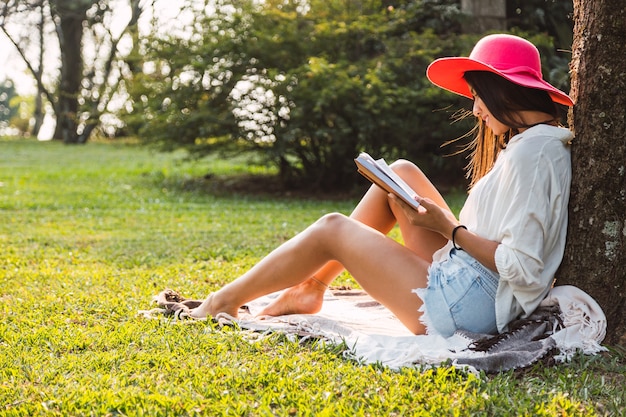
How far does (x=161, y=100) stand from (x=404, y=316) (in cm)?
665

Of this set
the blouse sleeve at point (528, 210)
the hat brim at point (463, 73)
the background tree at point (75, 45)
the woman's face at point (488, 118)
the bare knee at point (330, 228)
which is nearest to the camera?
the blouse sleeve at point (528, 210)

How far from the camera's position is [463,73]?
3346mm

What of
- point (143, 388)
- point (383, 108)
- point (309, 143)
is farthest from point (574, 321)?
point (309, 143)

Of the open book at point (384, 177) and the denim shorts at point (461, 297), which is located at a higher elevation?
the open book at point (384, 177)

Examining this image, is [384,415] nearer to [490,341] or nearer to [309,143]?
[490,341]

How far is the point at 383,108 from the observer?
8.84 m

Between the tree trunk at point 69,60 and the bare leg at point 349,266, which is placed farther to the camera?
the tree trunk at point 69,60

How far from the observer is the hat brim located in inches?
121

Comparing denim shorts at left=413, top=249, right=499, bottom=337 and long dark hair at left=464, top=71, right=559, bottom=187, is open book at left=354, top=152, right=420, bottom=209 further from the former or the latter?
long dark hair at left=464, top=71, right=559, bottom=187

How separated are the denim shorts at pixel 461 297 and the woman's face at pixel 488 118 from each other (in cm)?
53

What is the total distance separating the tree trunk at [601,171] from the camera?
3.17m

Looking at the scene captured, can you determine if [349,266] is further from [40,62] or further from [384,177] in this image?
[40,62]


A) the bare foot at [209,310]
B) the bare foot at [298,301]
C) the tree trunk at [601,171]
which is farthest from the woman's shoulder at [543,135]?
the bare foot at [209,310]

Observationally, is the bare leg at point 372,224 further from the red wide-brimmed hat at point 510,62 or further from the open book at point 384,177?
the red wide-brimmed hat at point 510,62
